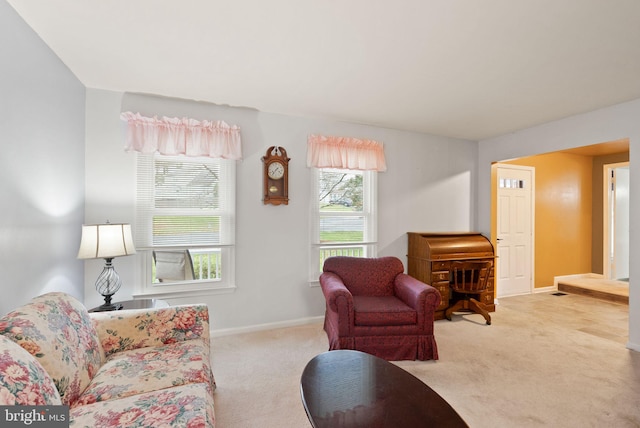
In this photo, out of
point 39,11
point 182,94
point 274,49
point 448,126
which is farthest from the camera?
point 448,126

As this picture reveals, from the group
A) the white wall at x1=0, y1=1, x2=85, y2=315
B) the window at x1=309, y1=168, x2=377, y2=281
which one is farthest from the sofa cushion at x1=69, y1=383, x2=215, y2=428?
the window at x1=309, y1=168, x2=377, y2=281

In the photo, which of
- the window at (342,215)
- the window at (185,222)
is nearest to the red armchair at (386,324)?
the window at (342,215)

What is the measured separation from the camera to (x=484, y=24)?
1.80 metres

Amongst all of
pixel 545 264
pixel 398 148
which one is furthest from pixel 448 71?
pixel 545 264

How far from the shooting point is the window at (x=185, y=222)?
2910 millimetres

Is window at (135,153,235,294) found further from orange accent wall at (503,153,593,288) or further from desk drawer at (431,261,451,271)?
orange accent wall at (503,153,593,288)

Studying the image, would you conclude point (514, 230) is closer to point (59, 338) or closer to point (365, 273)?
point (365, 273)

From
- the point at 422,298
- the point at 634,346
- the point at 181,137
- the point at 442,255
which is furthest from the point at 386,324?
the point at 181,137

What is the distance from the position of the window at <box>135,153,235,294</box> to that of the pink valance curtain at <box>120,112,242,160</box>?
0.11 metres

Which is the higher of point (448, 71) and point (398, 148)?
point (448, 71)

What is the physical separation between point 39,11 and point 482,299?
16.2 feet

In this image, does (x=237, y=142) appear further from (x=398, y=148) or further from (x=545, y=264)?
(x=545, y=264)

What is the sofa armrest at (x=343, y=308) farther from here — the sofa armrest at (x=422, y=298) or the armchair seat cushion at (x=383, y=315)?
the sofa armrest at (x=422, y=298)

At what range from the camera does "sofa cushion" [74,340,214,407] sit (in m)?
1.39
